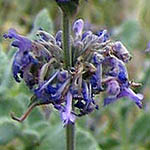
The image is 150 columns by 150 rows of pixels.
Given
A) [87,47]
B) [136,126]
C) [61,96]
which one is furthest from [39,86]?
[136,126]

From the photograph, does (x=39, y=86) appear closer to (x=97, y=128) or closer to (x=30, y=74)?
(x=30, y=74)

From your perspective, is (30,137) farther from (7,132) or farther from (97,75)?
(97,75)

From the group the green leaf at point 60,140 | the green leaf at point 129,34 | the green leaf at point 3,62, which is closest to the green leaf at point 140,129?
the green leaf at point 129,34

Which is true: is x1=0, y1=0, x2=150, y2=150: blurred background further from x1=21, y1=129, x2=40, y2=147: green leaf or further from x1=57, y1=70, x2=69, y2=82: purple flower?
x1=57, y1=70, x2=69, y2=82: purple flower

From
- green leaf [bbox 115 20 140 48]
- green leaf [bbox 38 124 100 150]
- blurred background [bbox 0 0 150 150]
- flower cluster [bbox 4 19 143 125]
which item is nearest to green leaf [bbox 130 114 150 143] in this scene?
blurred background [bbox 0 0 150 150]

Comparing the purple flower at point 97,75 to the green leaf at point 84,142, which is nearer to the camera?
the purple flower at point 97,75

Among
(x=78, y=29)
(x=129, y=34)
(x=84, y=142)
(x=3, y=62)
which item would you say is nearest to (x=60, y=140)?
(x=84, y=142)

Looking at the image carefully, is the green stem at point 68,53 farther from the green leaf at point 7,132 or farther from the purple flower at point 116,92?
the green leaf at point 7,132
